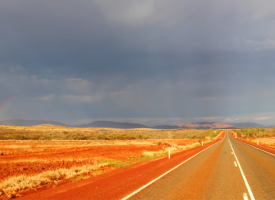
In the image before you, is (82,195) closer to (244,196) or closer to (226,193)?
(226,193)

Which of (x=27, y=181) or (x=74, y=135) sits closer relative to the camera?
(x=27, y=181)

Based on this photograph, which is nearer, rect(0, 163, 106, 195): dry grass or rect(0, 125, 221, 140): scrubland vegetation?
rect(0, 163, 106, 195): dry grass

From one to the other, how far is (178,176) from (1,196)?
819 centimetres

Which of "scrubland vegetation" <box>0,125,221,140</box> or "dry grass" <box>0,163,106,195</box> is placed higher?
"dry grass" <box>0,163,106,195</box>

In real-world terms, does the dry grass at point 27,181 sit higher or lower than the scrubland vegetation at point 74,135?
higher

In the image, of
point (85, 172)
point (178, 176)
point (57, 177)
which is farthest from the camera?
point (85, 172)

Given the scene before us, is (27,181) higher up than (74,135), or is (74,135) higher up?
(27,181)

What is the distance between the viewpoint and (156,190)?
22.6 feet

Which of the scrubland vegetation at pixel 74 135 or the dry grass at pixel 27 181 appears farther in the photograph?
the scrubland vegetation at pixel 74 135

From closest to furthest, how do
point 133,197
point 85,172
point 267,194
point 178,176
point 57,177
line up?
point 133,197 → point 267,194 → point 178,176 → point 57,177 → point 85,172

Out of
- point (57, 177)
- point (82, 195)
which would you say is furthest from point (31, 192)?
point (82, 195)

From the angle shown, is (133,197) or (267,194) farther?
(267,194)

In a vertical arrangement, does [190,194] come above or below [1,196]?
above

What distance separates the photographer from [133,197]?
20.0 feet
